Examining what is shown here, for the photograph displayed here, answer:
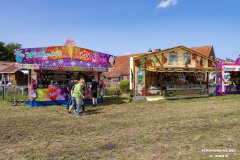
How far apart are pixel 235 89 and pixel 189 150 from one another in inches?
708

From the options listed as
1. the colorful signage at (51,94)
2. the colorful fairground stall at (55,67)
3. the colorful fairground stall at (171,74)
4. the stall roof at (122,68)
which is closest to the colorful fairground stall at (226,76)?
the colorful fairground stall at (171,74)

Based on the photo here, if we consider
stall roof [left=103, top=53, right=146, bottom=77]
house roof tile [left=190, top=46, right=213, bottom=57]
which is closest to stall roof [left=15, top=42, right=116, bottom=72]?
stall roof [left=103, top=53, right=146, bottom=77]

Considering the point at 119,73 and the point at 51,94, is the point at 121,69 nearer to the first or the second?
the point at 119,73

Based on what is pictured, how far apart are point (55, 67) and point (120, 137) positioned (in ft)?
24.9

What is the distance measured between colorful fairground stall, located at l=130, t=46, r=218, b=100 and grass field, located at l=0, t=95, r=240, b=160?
6871 mm

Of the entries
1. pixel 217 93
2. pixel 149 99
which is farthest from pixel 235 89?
pixel 149 99

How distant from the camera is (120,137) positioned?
6.74 meters

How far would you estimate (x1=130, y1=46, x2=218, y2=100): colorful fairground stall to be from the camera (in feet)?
54.1

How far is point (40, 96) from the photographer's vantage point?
1332 centimetres

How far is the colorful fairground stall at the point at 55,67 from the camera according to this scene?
1298 cm

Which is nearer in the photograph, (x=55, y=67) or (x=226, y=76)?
(x=55, y=67)

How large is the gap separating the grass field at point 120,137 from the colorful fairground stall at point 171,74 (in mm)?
6871

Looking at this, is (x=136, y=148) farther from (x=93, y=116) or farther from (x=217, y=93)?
(x=217, y=93)

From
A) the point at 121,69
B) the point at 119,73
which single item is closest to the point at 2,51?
the point at 121,69
